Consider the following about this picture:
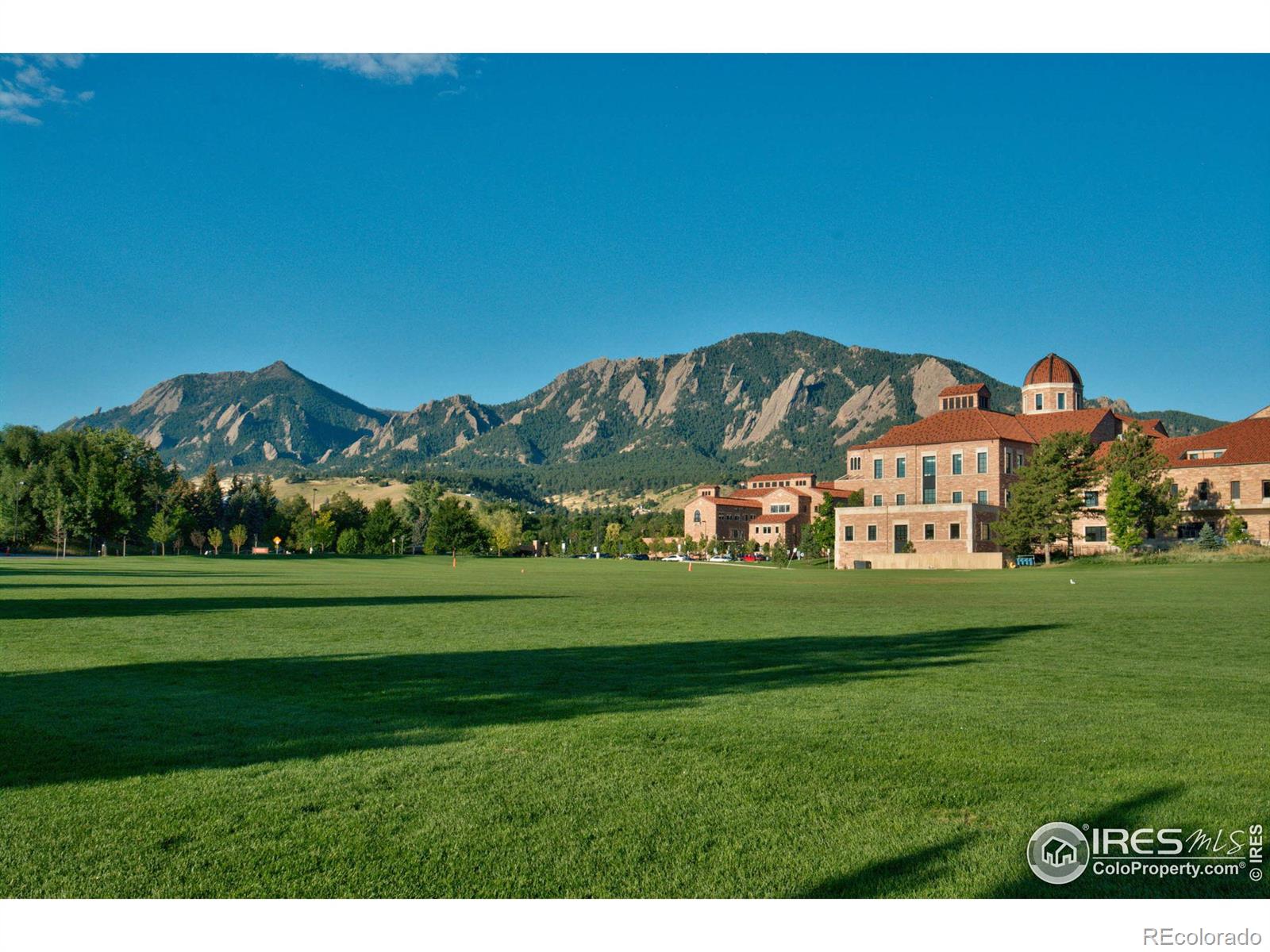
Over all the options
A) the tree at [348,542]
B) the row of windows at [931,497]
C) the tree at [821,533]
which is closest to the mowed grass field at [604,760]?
the row of windows at [931,497]

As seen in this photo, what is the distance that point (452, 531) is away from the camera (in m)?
133

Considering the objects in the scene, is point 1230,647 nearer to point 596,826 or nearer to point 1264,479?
point 596,826

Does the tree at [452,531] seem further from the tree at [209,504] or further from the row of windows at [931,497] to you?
the row of windows at [931,497]

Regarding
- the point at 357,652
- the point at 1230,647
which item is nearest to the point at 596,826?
the point at 357,652

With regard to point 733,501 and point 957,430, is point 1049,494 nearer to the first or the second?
point 957,430

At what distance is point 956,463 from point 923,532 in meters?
7.95

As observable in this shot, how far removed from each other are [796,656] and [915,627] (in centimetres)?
666

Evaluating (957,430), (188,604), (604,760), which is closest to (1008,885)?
(604,760)

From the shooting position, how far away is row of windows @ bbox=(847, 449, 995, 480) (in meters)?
84.9

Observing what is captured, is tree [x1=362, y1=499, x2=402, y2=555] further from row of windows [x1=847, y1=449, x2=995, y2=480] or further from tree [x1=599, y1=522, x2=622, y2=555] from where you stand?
row of windows [x1=847, y1=449, x2=995, y2=480]

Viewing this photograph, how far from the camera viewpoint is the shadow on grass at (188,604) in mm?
23109

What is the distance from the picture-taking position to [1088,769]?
7.45 m

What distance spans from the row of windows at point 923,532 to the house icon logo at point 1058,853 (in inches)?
3096

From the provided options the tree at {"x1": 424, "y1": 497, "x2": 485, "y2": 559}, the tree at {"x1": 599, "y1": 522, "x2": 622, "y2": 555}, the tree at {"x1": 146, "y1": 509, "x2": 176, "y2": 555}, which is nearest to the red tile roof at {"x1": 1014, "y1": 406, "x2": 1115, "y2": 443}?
the tree at {"x1": 424, "y1": 497, "x2": 485, "y2": 559}
